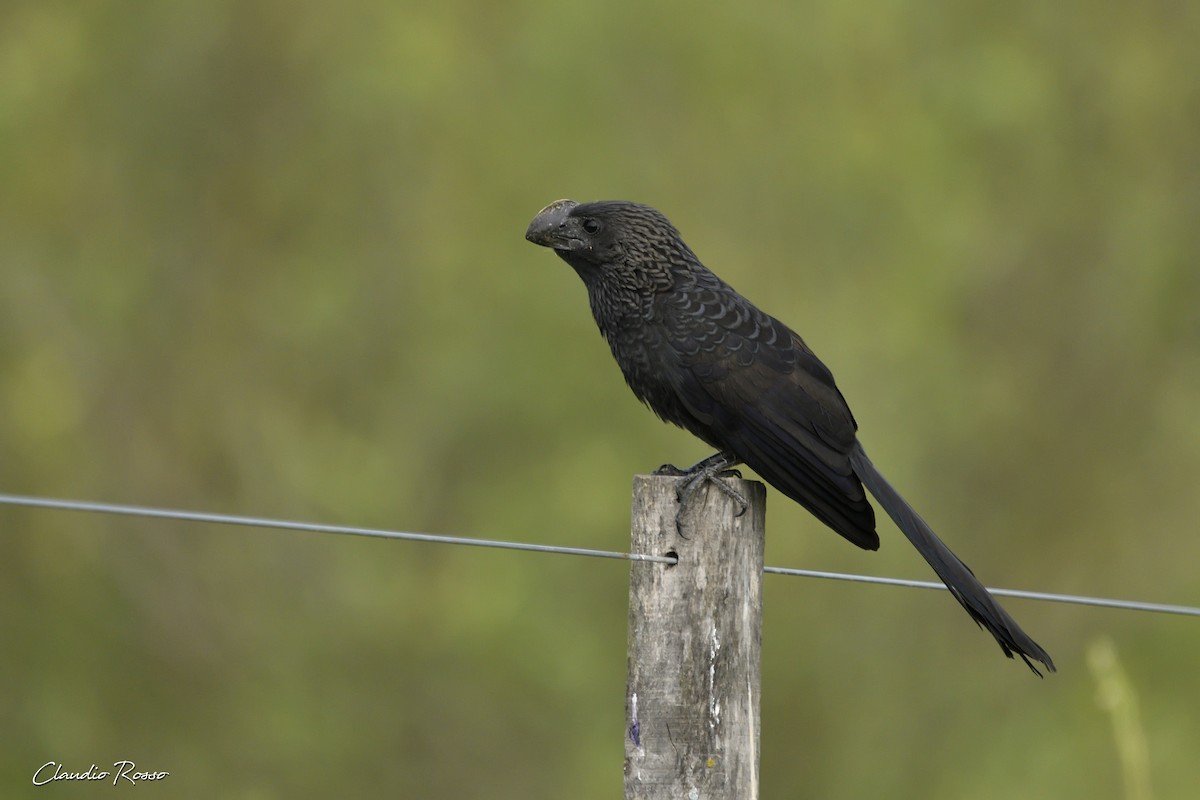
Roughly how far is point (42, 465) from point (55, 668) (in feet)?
3.31

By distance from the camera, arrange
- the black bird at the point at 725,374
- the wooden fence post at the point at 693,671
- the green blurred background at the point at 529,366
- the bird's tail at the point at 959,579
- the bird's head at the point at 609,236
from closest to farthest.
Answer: the wooden fence post at the point at 693,671 → the bird's tail at the point at 959,579 → the black bird at the point at 725,374 → the bird's head at the point at 609,236 → the green blurred background at the point at 529,366

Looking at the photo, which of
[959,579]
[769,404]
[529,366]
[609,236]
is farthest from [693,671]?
[529,366]

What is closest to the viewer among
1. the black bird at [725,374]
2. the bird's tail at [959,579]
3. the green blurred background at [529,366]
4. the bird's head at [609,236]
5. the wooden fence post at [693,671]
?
the wooden fence post at [693,671]

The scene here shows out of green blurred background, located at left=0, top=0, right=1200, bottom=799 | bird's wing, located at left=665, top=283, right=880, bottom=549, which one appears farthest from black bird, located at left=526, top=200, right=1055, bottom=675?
green blurred background, located at left=0, top=0, right=1200, bottom=799

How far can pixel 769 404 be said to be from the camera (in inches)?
124

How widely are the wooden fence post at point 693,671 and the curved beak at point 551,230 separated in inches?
49.4

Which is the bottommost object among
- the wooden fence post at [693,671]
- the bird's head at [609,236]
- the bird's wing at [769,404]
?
the wooden fence post at [693,671]

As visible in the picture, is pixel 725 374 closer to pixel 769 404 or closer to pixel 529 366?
pixel 769 404

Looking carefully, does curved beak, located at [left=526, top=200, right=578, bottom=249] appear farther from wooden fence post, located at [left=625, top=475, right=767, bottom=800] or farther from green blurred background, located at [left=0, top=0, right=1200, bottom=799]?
green blurred background, located at [left=0, top=0, right=1200, bottom=799]

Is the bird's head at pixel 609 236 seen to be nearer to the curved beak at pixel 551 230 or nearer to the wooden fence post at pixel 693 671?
the curved beak at pixel 551 230

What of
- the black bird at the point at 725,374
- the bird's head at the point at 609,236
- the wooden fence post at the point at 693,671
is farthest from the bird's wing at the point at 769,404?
the wooden fence post at the point at 693,671

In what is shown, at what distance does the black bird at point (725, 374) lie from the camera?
3.03 meters

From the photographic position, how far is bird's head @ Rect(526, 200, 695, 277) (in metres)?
3.49

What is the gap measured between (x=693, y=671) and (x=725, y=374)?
972 mm
